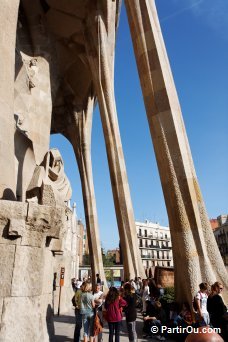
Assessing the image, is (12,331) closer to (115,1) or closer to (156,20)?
(156,20)

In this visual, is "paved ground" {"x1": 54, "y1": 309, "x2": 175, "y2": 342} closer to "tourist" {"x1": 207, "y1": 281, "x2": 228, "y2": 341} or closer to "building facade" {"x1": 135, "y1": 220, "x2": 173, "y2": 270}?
"tourist" {"x1": 207, "y1": 281, "x2": 228, "y2": 341}

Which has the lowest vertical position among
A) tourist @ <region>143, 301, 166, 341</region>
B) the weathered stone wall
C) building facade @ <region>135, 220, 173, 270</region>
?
tourist @ <region>143, 301, 166, 341</region>

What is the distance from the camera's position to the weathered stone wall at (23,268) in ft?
10.1

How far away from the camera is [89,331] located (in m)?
5.58

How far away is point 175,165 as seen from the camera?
7.26 metres

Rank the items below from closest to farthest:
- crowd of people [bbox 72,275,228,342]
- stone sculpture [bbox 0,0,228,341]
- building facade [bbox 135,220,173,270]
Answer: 1. stone sculpture [bbox 0,0,228,341]
2. crowd of people [bbox 72,275,228,342]
3. building facade [bbox 135,220,173,270]

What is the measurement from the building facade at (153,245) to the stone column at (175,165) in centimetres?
4751

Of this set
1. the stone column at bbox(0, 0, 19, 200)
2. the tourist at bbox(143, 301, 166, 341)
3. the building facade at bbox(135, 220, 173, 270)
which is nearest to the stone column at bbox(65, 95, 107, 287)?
the tourist at bbox(143, 301, 166, 341)

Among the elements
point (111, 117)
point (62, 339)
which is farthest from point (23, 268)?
point (111, 117)

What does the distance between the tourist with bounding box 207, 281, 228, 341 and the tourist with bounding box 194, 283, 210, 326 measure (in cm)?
18

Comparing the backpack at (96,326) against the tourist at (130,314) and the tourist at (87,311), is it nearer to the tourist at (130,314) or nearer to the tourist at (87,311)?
the tourist at (87,311)

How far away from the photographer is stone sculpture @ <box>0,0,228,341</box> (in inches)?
157

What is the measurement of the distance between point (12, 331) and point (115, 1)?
17.2m

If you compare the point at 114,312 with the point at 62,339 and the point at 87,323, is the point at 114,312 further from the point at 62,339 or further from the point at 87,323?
the point at 62,339
